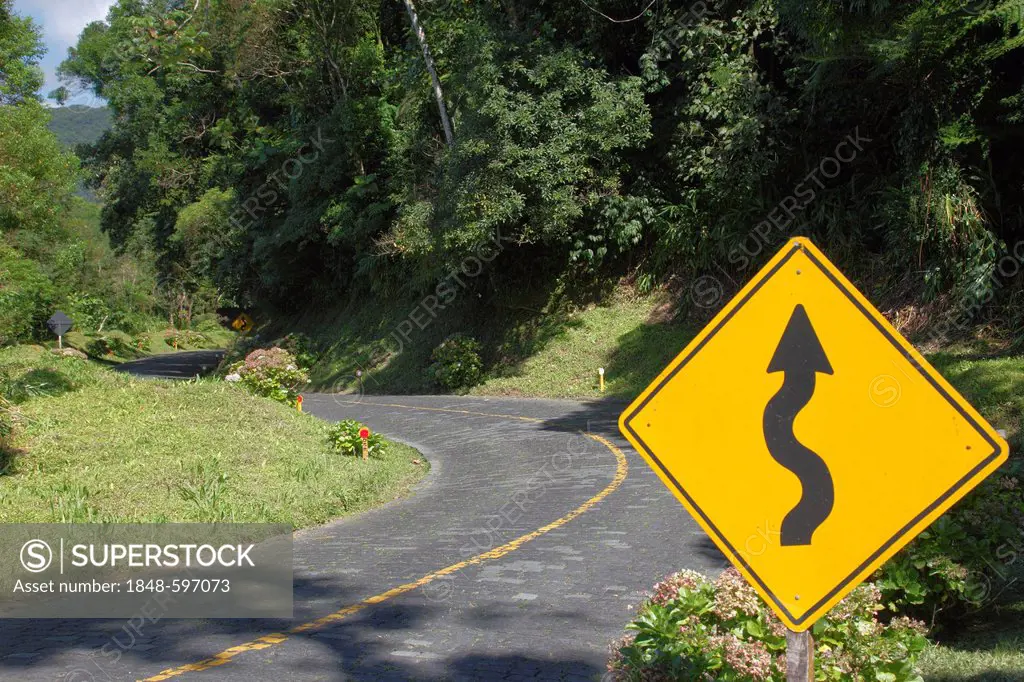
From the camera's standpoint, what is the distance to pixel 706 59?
27.8m

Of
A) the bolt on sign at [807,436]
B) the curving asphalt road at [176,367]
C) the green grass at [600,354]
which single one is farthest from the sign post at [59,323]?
the bolt on sign at [807,436]

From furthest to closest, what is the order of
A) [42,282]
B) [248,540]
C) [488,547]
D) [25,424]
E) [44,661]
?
[42,282] < [25,424] < [248,540] < [488,547] < [44,661]

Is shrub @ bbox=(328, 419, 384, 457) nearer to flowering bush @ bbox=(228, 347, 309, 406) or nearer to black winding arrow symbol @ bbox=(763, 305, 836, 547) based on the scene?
flowering bush @ bbox=(228, 347, 309, 406)

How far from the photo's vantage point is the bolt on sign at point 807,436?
2984 millimetres

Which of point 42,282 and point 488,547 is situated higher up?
point 42,282

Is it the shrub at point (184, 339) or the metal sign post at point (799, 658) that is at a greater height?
the metal sign post at point (799, 658)

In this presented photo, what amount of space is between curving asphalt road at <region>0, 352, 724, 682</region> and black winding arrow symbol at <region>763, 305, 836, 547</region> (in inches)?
116

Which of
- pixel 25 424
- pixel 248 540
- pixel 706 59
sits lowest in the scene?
pixel 248 540

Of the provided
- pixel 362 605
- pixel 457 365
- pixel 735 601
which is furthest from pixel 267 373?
pixel 735 601

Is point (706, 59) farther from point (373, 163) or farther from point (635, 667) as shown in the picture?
point (635, 667)

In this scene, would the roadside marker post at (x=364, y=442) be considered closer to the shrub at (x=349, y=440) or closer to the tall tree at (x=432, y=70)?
the shrub at (x=349, y=440)

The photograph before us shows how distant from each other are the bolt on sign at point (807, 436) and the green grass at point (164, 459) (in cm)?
905

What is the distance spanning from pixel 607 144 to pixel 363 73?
52.1 ft

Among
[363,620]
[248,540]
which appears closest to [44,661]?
[363,620]
